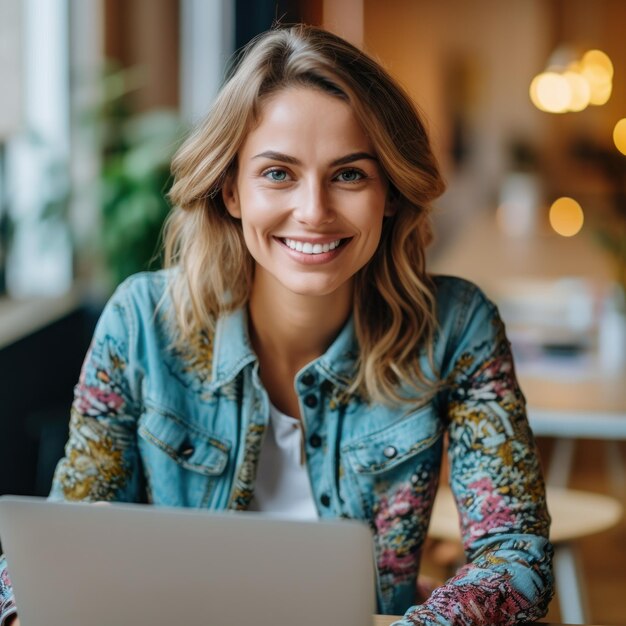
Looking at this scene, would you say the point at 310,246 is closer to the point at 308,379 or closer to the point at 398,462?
the point at 308,379

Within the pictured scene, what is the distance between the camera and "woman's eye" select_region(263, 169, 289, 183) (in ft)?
4.75

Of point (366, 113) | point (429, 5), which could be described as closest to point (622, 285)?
point (366, 113)

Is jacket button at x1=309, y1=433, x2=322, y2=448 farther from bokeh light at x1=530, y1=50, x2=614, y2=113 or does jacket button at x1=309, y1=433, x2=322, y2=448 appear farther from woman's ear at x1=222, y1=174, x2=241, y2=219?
bokeh light at x1=530, y1=50, x2=614, y2=113

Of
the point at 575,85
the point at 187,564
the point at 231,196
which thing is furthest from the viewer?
the point at 575,85

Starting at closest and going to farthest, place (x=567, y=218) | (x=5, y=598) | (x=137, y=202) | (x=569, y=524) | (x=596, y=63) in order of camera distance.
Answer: (x=5, y=598) < (x=569, y=524) < (x=137, y=202) < (x=596, y=63) < (x=567, y=218)

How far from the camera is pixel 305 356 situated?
5.50 feet

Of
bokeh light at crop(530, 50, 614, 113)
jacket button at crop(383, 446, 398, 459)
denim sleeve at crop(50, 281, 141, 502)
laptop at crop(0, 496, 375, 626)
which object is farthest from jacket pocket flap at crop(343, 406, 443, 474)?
bokeh light at crop(530, 50, 614, 113)

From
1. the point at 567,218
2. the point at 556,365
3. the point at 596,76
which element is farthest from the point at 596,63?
the point at 567,218

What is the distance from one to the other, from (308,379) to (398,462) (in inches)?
7.4

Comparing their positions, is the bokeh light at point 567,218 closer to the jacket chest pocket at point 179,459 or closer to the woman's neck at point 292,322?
the woman's neck at point 292,322

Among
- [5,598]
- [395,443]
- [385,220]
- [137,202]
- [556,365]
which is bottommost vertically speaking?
[556,365]

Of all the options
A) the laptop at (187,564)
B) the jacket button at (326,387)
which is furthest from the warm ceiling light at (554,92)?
the laptop at (187,564)

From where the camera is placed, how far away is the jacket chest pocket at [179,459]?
1.59 metres

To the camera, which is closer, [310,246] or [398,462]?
[310,246]
